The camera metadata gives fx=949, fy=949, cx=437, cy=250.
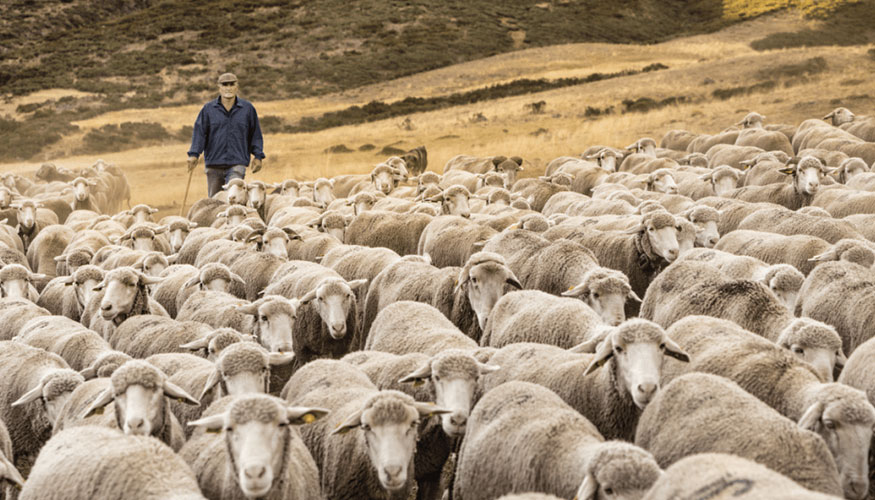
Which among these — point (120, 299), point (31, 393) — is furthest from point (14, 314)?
point (31, 393)

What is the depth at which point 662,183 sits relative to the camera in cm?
1450

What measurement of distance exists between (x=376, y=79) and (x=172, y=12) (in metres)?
15.7

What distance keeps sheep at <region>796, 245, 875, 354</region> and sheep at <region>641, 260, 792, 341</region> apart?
468 millimetres

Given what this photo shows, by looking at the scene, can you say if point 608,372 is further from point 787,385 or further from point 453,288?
point 453,288

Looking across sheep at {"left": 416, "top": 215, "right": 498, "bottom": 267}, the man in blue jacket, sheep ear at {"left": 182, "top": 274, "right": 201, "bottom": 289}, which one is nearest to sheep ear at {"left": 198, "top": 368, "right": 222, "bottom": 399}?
sheep ear at {"left": 182, "top": 274, "right": 201, "bottom": 289}

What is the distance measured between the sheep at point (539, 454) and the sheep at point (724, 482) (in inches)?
10.3

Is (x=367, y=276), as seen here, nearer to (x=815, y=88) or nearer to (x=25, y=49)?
(x=815, y=88)

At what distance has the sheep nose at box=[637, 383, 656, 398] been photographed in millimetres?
5324

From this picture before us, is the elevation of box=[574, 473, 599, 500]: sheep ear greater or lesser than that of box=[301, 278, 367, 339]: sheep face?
greater

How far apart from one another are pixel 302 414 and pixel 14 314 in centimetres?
475

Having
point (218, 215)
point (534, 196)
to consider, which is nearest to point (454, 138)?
point (534, 196)

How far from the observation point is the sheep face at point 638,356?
5.36 meters

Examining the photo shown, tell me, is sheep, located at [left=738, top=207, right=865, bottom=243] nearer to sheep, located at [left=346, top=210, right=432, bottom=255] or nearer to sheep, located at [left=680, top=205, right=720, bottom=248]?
sheep, located at [left=680, top=205, right=720, bottom=248]

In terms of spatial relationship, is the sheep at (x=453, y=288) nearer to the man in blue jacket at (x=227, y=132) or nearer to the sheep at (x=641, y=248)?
the sheep at (x=641, y=248)
